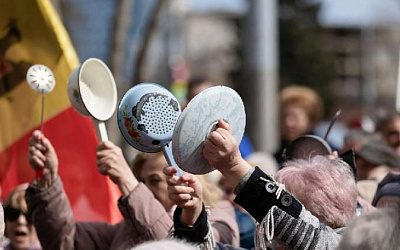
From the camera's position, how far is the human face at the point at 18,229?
5.42 m

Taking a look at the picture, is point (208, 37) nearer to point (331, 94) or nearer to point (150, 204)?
point (331, 94)

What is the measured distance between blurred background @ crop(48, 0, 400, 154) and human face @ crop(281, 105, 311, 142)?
4.58 feet

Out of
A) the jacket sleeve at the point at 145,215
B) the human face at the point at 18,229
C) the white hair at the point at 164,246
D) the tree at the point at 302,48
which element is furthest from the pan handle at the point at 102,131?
the tree at the point at 302,48

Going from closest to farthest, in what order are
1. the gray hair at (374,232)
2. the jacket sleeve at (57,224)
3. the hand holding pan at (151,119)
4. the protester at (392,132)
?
the gray hair at (374,232) < the hand holding pan at (151,119) < the jacket sleeve at (57,224) < the protester at (392,132)

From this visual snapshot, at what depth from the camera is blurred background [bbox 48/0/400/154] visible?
11.3m

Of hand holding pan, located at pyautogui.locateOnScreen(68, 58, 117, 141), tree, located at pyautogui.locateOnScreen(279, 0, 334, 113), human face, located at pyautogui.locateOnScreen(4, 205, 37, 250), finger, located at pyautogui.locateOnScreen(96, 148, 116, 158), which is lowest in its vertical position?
tree, located at pyautogui.locateOnScreen(279, 0, 334, 113)

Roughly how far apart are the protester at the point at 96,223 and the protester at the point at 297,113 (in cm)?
296

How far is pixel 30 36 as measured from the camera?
5.65m

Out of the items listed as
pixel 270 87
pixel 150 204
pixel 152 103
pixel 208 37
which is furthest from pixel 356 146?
pixel 208 37

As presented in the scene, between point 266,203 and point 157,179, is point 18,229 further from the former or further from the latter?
point 266,203

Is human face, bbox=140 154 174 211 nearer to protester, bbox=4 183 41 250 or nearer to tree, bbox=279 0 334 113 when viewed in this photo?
protester, bbox=4 183 41 250

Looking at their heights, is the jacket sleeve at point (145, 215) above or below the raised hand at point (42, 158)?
below

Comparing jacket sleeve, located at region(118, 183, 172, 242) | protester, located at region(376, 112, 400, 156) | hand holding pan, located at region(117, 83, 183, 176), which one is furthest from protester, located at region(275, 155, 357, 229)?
protester, located at region(376, 112, 400, 156)

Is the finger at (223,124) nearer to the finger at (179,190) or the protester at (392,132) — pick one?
the finger at (179,190)
